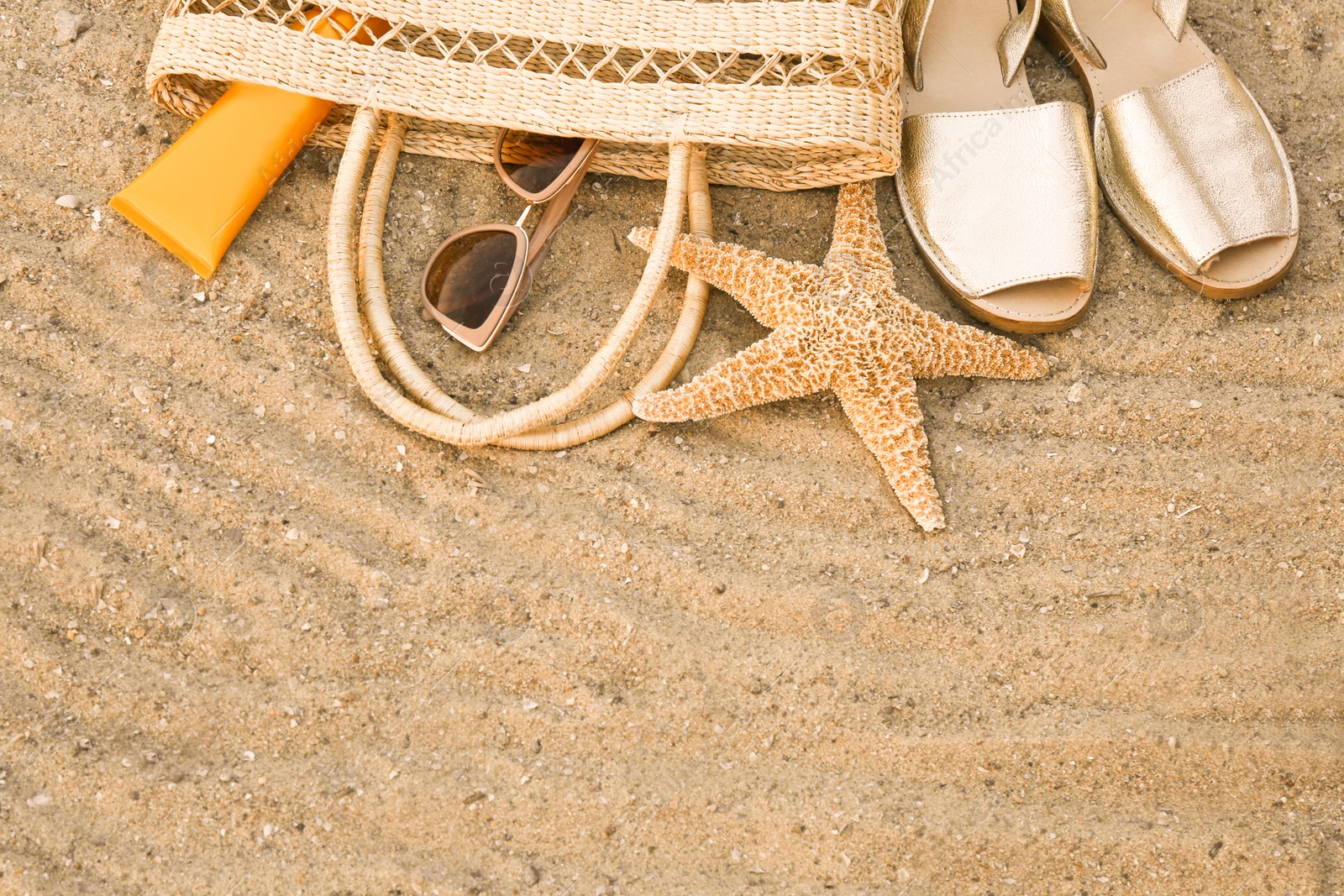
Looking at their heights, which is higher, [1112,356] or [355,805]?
[1112,356]

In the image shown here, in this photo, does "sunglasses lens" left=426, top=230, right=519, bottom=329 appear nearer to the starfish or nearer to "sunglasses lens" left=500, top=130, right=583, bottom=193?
"sunglasses lens" left=500, top=130, right=583, bottom=193

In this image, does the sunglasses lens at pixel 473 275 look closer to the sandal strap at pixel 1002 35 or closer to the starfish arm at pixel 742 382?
the starfish arm at pixel 742 382

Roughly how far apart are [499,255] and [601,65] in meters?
0.53

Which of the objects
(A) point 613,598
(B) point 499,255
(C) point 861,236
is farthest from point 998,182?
(A) point 613,598

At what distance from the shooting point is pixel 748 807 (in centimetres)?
188

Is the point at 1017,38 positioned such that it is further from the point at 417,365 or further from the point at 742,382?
the point at 417,365

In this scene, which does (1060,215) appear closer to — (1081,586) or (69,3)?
(1081,586)

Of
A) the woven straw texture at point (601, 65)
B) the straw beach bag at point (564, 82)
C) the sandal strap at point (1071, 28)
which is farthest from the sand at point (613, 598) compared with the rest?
the sandal strap at point (1071, 28)

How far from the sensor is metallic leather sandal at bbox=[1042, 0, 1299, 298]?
2.22 meters

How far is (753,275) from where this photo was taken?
216 centimetres

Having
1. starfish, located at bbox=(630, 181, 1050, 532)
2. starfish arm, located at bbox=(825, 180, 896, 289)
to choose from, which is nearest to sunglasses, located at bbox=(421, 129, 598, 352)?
starfish, located at bbox=(630, 181, 1050, 532)

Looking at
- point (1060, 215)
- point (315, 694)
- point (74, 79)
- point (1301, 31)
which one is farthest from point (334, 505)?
point (1301, 31)

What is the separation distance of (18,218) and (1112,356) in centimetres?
281

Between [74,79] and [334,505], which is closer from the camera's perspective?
[334,505]
